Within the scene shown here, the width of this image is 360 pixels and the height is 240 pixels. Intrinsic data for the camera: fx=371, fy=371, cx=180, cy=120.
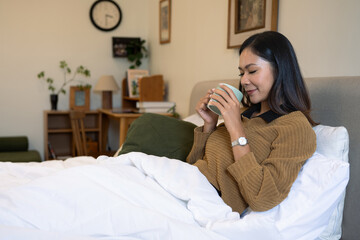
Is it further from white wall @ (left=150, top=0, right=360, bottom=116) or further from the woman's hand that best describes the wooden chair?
the woman's hand

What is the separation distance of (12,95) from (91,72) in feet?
2.78

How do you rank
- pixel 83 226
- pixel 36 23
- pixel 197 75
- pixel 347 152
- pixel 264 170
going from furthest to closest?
pixel 36 23
pixel 197 75
pixel 347 152
pixel 264 170
pixel 83 226

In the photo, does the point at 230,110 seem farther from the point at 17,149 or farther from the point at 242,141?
the point at 17,149

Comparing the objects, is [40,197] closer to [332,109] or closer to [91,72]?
[332,109]

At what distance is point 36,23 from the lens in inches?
152

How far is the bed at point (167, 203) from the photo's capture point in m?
1.00

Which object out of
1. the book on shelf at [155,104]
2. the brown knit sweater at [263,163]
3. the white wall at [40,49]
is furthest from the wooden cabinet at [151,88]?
the brown knit sweater at [263,163]

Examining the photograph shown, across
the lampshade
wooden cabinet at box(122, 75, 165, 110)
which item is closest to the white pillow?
wooden cabinet at box(122, 75, 165, 110)

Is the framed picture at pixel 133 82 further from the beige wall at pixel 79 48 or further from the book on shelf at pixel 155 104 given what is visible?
the book on shelf at pixel 155 104

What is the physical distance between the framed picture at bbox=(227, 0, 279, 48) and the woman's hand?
805 millimetres

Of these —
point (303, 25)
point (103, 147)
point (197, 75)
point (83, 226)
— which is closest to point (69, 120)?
point (103, 147)

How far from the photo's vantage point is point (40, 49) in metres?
3.91

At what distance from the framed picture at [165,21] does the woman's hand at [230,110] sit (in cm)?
226

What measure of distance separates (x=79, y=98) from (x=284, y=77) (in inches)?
123
